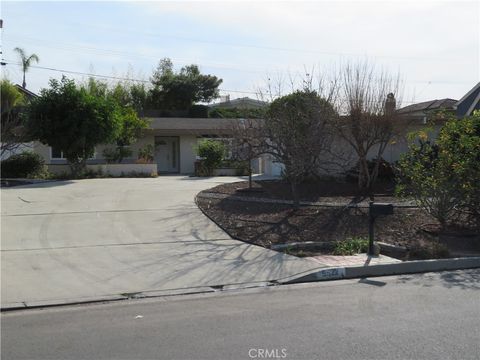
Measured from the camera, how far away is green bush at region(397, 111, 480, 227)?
11.7 m

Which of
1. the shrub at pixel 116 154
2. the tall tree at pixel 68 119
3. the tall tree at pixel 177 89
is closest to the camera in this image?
the tall tree at pixel 68 119

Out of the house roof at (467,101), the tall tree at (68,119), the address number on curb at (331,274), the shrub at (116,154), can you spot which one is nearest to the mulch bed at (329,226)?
the address number on curb at (331,274)

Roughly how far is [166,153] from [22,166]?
11.0 metres

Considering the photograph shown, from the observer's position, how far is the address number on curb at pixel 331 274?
854 centimetres

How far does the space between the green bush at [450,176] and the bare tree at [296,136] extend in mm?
2415

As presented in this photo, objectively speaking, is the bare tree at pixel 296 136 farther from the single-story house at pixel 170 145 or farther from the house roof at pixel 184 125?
the house roof at pixel 184 125

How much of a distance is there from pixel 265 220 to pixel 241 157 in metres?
2.72

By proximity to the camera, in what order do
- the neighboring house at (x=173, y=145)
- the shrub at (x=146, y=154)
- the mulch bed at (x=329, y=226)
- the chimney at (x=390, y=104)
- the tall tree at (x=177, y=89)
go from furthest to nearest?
the tall tree at (x=177, y=89)
the shrub at (x=146, y=154)
the neighboring house at (x=173, y=145)
the chimney at (x=390, y=104)
the mulch bed at (x=329, y=226)

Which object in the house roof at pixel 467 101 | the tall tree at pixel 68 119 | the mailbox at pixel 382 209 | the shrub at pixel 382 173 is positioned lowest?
the mailbox at pixel 382 209

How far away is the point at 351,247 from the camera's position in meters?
10.3

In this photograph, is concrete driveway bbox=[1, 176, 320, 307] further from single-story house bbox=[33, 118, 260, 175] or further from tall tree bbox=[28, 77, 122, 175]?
single-story house bbox=[33, 118, 260, 175]

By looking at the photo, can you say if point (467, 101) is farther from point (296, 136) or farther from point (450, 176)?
point (450, 176)

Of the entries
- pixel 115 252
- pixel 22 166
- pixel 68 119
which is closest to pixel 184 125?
pixel 68 119

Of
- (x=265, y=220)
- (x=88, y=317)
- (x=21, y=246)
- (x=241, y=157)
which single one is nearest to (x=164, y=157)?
(x=241, y=157)
